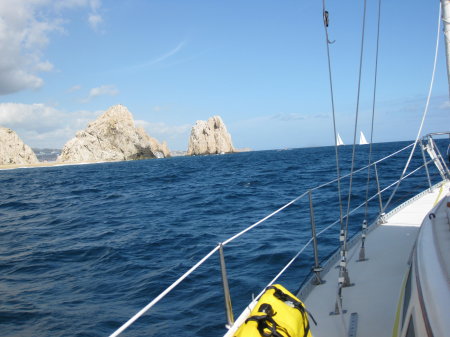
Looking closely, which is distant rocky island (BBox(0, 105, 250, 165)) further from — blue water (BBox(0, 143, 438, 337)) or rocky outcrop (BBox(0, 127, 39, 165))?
blue water (BBox(0, 143, 438, 337))

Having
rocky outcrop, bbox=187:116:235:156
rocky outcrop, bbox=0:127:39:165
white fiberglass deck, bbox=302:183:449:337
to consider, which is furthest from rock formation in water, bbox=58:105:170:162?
white fiberglass deck, bbox=302:183:449:337

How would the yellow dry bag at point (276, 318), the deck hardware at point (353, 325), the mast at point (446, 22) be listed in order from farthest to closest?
1. the mast at point (446, 22)
2. the deck hardware at point (353, 325)
3. the yellow dry bag at point (276, 318)

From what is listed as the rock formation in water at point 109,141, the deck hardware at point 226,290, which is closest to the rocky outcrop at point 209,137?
the rock formation in water at point 109,141

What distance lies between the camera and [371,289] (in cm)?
345

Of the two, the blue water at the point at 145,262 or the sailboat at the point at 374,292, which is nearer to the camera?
the sailboat at the point at 374,292

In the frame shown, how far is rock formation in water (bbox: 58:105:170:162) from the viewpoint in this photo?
126m

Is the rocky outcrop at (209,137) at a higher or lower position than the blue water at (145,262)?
higher

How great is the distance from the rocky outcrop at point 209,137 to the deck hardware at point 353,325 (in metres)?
144

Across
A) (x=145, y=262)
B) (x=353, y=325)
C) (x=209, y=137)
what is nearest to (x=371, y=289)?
(x=353, y=325)

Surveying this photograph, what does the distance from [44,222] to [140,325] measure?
32.5ft

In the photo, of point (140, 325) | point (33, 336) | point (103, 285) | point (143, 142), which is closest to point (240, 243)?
point (103, 285)

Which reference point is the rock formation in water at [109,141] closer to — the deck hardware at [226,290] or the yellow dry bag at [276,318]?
the deck hardware at [226,290]

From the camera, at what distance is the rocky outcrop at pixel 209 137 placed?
147 meters

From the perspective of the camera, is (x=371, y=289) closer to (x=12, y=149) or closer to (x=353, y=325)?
(x=353, y=325)
